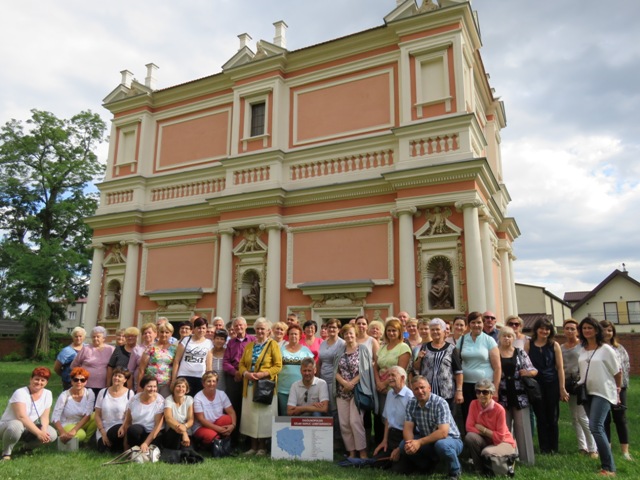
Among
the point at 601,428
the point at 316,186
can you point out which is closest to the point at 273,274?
the point at 316,186

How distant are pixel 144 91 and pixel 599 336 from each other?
17.3 metres

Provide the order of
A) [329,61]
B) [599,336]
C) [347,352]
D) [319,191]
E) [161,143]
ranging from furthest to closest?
[161,143]
[329,61]
[319,191]
[347,352]
[599,336]

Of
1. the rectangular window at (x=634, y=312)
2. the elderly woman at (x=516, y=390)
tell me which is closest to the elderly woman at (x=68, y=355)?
the elderly woman at (x=516, y=390)

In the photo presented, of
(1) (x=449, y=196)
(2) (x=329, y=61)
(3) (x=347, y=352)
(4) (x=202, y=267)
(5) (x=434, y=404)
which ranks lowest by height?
(5) (x=434, y=404)

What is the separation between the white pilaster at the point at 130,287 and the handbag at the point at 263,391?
11.6 m

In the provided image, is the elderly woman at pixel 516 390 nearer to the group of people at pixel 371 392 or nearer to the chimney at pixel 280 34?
the group of people at pixel 371 392

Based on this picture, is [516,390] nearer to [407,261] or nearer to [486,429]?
[486,429]

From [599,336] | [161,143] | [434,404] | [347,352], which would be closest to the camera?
[434,404]

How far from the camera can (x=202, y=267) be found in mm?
16141

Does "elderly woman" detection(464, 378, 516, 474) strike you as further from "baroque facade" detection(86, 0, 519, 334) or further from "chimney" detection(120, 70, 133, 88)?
"chimney" detection(120, 70, 133, 88)

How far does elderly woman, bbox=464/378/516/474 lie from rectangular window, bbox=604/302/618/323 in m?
33.9

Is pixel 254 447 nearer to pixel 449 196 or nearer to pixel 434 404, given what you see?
pixel 434 404

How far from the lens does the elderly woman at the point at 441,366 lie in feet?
19.0

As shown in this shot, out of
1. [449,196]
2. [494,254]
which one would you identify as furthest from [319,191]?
[494,254]
